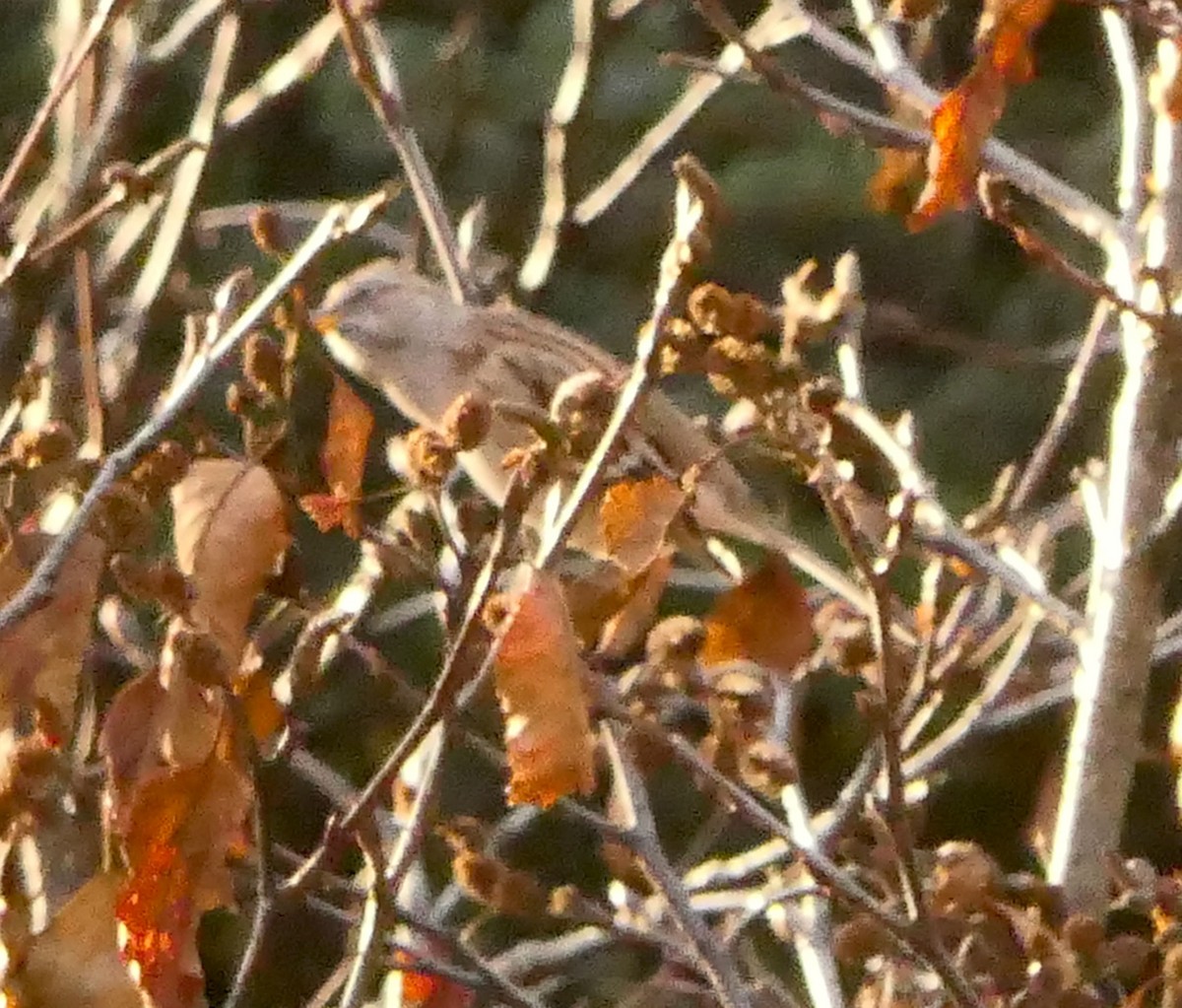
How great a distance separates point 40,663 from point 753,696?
0.66m

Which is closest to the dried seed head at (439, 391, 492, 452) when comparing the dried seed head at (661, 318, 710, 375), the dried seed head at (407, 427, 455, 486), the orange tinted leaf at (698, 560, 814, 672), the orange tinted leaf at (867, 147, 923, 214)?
the dried seed head at (407, 427, 455, 486)

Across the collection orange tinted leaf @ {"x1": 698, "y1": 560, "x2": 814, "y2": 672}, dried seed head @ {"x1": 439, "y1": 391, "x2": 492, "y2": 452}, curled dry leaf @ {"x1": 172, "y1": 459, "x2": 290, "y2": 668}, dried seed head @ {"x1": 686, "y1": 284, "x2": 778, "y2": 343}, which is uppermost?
dried seed head @ {"x1": 686, "y1": 284, "x2": 778, "y2": 343}

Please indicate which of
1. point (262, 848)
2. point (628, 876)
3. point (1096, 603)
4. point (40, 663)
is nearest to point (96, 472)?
point (40, 663)

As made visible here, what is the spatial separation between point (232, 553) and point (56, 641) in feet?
0.39

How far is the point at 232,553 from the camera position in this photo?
3.82 feet

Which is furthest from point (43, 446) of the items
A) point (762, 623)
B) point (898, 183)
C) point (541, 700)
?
point (898, 183)

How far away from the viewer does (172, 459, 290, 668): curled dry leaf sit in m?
1.16

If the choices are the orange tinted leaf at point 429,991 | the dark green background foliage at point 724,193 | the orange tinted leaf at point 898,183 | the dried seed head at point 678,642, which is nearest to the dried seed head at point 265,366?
the dried seed head at point 678,642

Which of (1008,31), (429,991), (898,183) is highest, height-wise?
(1008,31)

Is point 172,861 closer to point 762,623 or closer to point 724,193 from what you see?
point 762,623

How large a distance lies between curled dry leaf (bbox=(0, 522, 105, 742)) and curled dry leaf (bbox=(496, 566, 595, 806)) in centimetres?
27

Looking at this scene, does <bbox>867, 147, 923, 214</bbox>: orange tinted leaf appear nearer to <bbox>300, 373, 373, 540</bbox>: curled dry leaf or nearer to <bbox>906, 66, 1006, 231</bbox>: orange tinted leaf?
<bbox>906, 66, 1006, 231</bbox>: orange tinted leaf

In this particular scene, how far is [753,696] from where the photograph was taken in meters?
1.60

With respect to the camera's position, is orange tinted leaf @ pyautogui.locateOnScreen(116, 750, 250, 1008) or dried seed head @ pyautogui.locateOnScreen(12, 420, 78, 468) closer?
orange tinted leaf @ pyautogui.locateOnScreen(116, 750, 250, 1008)
